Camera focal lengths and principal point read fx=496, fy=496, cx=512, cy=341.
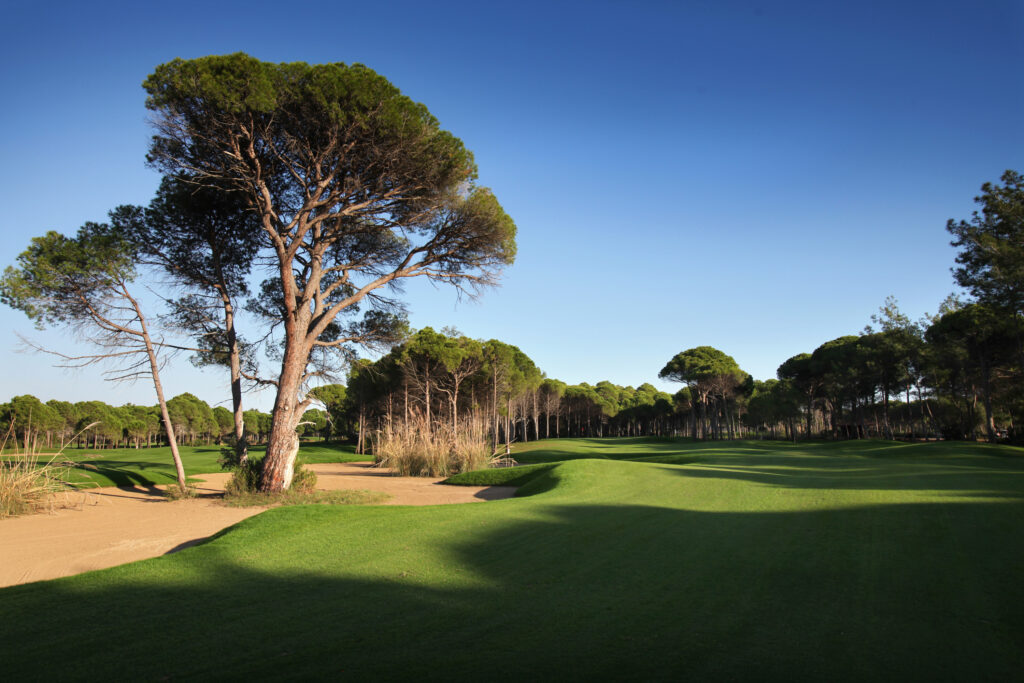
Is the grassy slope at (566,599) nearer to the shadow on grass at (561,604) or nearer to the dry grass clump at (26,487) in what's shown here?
the shadow on grass at (561,604)

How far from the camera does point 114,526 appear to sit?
7719 mm

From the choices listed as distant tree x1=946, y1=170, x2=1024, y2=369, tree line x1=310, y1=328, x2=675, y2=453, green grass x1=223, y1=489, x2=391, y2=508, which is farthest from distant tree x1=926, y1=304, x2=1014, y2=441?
green grass x1=223, y1=489, x2=391, y2=508

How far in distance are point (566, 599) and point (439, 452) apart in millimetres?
12319

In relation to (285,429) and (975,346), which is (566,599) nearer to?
(285,429)

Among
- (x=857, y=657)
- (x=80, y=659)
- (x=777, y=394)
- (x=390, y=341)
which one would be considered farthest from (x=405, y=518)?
(x=777, y=394)

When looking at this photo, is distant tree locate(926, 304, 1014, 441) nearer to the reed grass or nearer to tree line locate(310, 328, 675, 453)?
tree line locate(310, 328, 675, 453)

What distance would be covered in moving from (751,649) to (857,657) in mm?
475

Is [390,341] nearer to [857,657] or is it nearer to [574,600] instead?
[574,600]

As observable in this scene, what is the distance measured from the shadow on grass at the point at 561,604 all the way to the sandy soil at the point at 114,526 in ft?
6.73

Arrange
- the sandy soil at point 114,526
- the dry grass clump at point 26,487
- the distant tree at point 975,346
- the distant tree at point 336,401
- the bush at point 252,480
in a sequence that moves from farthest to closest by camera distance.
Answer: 1. the distant tree at point 336,401
2. the distant tree at point 975,346
3. the bush at point 252,480
4. the dry grass clump at point 26,487
5. the sandy soil at point 114,526

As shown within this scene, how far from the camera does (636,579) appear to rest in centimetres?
367

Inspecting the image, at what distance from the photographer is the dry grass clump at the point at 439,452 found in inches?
596

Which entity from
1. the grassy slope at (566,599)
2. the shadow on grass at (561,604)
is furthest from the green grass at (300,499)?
the shadow on grass at (561,604)

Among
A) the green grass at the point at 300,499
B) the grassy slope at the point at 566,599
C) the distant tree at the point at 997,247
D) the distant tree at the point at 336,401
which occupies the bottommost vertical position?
the green grass at the point at 300,499
